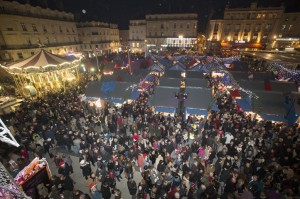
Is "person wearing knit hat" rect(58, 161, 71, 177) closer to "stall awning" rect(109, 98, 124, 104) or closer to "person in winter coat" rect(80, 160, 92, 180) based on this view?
"person in winter coat" rect(80, 160, 92, 180)

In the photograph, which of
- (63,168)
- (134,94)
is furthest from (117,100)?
(63,168)

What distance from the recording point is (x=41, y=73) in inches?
683

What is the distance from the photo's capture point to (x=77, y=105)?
13.4m

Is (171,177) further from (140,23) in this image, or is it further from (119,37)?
(119,37)

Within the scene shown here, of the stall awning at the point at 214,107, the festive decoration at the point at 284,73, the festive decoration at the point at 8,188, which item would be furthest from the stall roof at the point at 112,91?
the festive decoration at the point at 284,73

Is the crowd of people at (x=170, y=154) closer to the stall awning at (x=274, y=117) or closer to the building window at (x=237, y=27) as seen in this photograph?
the stall awning at (x=274, y=117)

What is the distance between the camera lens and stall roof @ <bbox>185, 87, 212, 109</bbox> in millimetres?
12562

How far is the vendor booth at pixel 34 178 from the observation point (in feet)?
20.7

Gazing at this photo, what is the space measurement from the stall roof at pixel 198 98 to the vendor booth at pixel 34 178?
30.6ft

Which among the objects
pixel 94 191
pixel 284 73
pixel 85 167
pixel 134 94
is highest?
pixel 284 73

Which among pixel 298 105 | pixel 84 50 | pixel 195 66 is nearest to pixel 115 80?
pixel 195 66

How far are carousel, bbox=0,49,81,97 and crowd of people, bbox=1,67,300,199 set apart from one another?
4.82 metres

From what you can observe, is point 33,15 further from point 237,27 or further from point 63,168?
point 237,27

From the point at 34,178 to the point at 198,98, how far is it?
1062 centimetres
